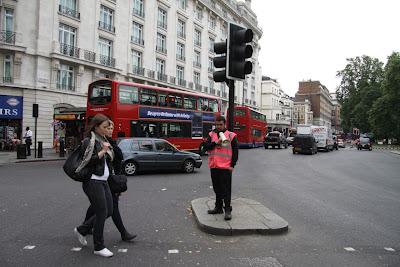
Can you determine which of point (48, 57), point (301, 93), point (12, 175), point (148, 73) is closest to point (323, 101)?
point (301, 93)

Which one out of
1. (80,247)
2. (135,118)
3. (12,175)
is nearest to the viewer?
(80,247)

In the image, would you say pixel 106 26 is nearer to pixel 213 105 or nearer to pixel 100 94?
pixel 213 105

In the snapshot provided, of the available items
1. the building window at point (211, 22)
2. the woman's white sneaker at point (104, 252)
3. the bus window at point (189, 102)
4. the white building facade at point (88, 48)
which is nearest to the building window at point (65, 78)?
the white building facade at point (88, 48)

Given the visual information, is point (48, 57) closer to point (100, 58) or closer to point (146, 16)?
point (100, 58)

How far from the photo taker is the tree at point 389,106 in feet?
185

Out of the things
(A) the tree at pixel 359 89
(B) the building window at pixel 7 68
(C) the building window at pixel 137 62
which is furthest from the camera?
(A) the tree at pixel 359 89

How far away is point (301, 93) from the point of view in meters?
142

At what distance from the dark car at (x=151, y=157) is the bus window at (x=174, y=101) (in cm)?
726

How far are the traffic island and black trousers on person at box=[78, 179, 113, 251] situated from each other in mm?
1848

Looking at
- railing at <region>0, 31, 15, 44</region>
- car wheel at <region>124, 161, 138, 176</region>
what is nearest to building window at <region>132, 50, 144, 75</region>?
railing at <region>0, 31, 15, 44</region>

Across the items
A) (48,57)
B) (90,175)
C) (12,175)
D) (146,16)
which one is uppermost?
(146,16)

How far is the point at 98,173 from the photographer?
4.74 m

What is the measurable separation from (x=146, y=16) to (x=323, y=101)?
116333mm

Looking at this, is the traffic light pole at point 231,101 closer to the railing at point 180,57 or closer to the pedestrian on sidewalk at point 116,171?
the pedestrian on sidewalk at point 116,171
